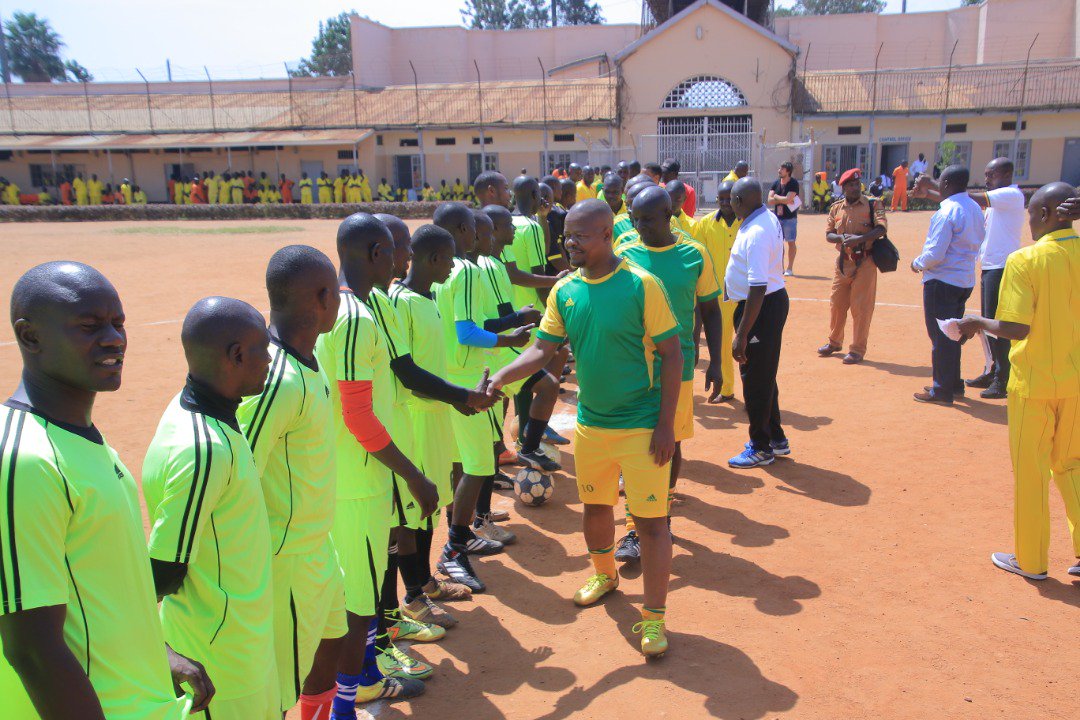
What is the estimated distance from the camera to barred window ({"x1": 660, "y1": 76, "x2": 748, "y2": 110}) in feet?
114

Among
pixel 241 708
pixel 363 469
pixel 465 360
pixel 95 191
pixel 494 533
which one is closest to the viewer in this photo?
pixel 241 708

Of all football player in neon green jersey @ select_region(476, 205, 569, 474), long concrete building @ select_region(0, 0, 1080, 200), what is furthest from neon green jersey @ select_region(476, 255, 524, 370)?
long concrete building @ select_region(0, 0, 1080, 200)

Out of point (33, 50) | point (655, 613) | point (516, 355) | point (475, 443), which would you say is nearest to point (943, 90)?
point (516, 355)

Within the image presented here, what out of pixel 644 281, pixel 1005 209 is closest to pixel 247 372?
pixel 644 281

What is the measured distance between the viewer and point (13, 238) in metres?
25.8

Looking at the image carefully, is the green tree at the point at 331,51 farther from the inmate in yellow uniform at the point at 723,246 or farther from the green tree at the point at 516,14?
the inmate in yellow uniform at the point at 723,246

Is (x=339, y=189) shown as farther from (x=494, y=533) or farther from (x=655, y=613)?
(x=655, y=613)

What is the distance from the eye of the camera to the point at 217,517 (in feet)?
6.79

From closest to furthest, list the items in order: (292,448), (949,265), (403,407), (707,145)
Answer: (292,448) < (403,407) < (949,265) < (707,145)

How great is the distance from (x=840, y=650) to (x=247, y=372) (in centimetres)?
316

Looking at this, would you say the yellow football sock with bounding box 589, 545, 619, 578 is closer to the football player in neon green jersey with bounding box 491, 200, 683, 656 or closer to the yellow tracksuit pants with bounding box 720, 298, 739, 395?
the football player in neon green jersey with bounding box 491, 200, 683, 656

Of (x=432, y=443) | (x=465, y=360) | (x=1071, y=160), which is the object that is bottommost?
(x=432, y=443)

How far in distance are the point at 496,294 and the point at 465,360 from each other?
2.45 feet

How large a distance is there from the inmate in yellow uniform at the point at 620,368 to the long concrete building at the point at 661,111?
26034 millimetres
